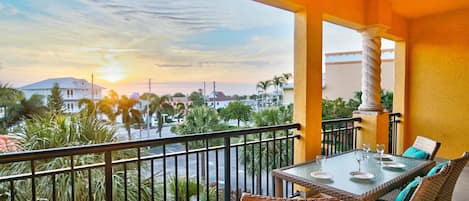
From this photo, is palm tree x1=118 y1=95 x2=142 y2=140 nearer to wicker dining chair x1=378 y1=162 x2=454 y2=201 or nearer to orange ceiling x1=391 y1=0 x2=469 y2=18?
orange ceiling x1=391 y1=0 x2=469 y2=18

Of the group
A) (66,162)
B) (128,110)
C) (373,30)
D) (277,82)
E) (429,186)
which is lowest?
(66,162)

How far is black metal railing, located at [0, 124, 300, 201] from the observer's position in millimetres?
1856

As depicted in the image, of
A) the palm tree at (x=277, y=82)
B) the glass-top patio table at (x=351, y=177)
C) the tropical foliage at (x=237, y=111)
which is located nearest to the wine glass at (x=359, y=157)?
the glass-top patio table at (x=351, y=177)

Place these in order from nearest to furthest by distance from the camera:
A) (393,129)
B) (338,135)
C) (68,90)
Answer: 1. (338,135)
2. (393,129)
3. (68,90)

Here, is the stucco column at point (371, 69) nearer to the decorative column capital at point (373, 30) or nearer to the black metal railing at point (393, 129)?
the decorative column capital at point (373, 30)

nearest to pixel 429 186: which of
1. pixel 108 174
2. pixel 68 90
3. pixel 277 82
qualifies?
pixel 108 174

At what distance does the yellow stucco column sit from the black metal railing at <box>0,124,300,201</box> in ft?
0.42

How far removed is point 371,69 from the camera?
14.0ft

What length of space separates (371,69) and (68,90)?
16.2 feet

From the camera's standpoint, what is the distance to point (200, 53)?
8.81m

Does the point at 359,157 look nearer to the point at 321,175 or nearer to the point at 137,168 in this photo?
the point at 321,175

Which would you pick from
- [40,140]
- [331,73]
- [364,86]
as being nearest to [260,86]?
[331,73]

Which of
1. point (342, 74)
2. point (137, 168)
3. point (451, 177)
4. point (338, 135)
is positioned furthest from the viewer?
point (342, 74)

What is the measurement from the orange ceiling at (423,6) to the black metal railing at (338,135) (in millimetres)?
1826
